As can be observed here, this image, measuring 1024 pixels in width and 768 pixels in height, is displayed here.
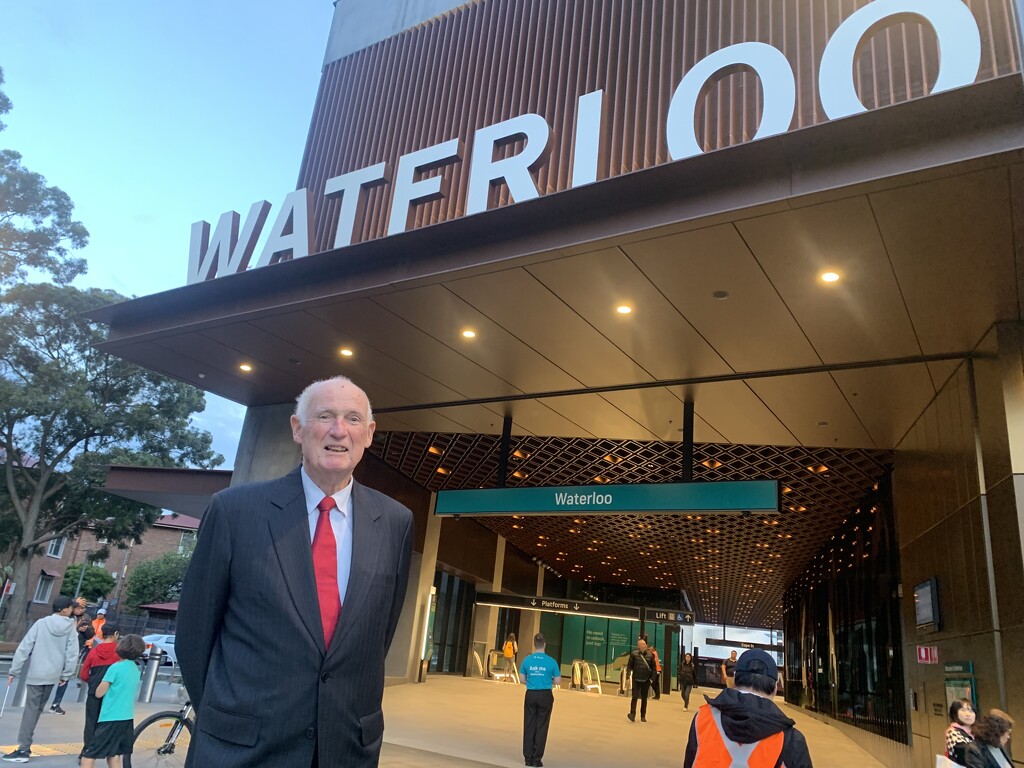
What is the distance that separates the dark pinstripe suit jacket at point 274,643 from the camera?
165 cm

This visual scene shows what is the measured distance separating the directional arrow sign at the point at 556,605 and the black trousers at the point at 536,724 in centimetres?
1569

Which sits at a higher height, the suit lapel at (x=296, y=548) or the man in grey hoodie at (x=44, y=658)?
the suit lapel at (x=296, y=548)

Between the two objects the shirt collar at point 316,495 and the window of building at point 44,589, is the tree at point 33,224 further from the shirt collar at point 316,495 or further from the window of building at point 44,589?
the shirt collar at point 316,495

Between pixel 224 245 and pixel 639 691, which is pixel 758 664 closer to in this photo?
pixel 224 245

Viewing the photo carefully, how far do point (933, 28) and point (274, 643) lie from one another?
5.12 metres

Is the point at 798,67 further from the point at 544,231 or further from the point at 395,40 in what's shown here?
the point at 395,40

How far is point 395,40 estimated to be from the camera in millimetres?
8906

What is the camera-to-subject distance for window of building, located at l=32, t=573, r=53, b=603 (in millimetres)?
38031

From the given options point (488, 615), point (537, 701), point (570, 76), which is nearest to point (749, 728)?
point (570, 76)

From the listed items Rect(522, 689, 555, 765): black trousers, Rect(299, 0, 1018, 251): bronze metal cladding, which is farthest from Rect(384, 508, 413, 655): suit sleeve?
Rect(522, 689, 555, 765): black trousers

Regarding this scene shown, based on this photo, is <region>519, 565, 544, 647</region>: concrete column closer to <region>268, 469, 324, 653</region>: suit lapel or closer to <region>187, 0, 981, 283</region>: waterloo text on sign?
<region>187, 0, 981, 283</region>: waterloo text on sign

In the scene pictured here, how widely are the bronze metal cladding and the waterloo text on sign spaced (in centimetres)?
15

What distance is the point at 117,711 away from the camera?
527 centimetres

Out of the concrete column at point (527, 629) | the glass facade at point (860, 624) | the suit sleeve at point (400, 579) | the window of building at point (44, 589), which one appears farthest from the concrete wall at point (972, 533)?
the window of building at point (44, 589)
